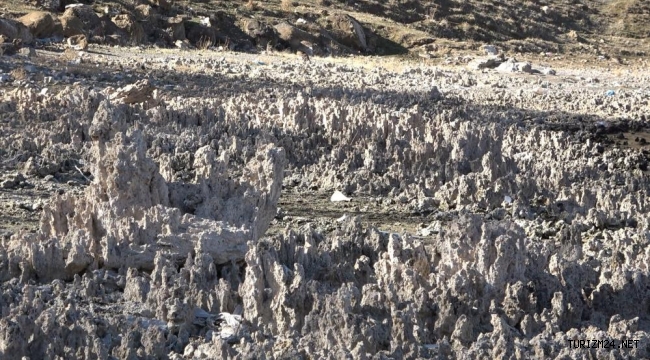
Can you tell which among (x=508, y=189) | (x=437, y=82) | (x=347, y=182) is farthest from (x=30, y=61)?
(x=508, y=189)

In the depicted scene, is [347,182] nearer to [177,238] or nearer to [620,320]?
[177,238]

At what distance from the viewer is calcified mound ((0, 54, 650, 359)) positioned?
495 centimetres

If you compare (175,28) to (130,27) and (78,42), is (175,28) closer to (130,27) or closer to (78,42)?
(130,27)

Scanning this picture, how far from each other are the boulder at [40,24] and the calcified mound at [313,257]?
10.4 metres

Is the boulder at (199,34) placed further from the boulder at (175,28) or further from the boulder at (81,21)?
the boulder at (81,21)

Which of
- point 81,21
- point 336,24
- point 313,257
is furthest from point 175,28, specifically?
point 313,257

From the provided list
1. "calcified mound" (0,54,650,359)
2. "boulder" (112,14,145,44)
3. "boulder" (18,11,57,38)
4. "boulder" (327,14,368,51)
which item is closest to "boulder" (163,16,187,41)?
"boulder" (112,14,145,44)

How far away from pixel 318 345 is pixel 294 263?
3.89 ft

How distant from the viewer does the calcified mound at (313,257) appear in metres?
4.95

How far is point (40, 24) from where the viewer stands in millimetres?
20500

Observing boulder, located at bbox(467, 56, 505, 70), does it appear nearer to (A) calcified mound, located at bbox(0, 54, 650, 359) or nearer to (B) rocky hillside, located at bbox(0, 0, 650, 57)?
(B) rocky hillside, located at bbox(0, 0, 650, 57)

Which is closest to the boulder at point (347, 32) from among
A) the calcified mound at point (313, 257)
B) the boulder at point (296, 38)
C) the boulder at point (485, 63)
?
the boulder at point (296, 38)

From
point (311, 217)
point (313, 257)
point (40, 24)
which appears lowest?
point (40, 24)

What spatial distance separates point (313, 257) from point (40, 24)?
1569cm
